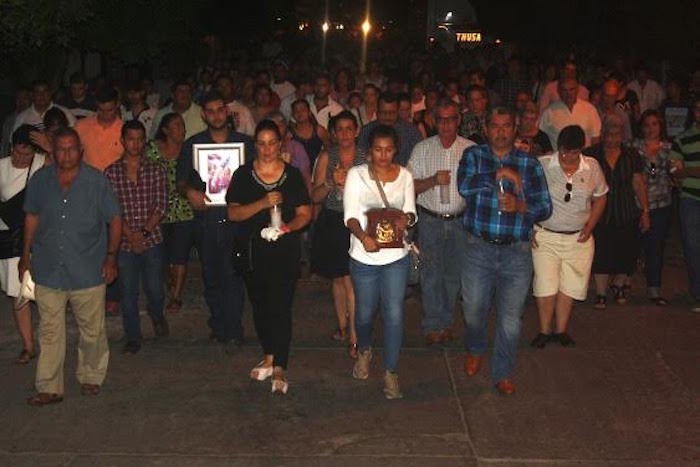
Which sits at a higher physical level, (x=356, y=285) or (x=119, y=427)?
(x=356, y=285)

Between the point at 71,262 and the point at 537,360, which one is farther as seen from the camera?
the point at 537,360

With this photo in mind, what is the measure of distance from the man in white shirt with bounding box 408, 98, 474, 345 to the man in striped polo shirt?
8.00ft

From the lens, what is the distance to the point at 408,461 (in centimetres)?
632

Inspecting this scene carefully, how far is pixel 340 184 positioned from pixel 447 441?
7.55 ft

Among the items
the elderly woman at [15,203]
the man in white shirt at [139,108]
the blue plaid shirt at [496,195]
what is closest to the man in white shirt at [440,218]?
the blue plaid shirt at [496,195]

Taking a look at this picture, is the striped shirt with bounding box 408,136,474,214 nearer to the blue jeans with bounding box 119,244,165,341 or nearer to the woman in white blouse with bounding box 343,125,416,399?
the woman in white blouse with bounding box 343,125,416,399

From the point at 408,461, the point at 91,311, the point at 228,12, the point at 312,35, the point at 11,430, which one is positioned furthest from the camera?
the point at 312,35

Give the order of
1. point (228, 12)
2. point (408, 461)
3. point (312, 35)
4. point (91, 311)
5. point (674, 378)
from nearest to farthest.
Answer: point (408, 461), point (91, 311), point (674, 378), point (228, 12), point (312, 35)

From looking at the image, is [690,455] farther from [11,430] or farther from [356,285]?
[11,430]

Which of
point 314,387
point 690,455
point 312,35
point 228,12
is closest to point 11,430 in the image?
point 314,387

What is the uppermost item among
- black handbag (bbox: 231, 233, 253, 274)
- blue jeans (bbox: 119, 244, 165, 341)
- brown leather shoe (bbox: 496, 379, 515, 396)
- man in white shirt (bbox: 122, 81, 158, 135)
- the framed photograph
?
man in white shirt (bbox: 122, 81, 158, 135)

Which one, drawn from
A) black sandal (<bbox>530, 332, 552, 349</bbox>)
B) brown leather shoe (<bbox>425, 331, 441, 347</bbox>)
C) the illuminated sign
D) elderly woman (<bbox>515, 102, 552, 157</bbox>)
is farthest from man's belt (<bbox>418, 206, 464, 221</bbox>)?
the illuminated sign

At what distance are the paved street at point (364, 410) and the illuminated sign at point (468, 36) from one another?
113ft

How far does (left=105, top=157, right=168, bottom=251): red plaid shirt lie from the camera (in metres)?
8.46
